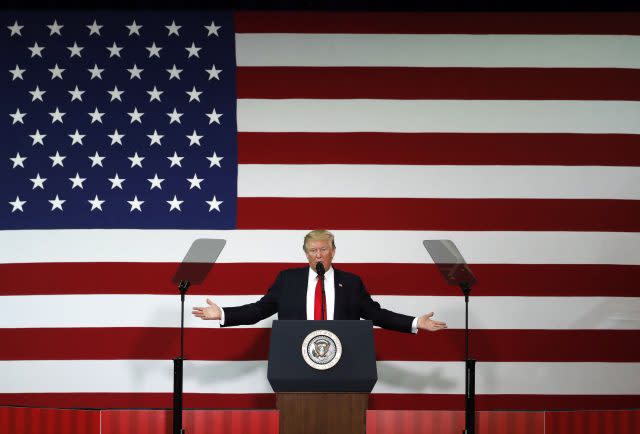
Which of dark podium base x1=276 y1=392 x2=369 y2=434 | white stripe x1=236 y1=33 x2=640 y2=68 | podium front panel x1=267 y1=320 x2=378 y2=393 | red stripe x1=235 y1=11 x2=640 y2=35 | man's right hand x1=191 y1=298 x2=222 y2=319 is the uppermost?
red stripe x1=235 y1=11 x2=640 y2=35

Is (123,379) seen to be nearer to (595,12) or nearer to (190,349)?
(190,349)

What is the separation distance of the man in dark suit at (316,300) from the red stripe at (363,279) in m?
0.51

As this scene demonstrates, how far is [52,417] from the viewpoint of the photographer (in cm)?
330

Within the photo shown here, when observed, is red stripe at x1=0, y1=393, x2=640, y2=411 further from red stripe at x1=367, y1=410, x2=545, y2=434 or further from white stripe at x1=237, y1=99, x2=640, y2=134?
white stripe at x1=237, y1=99, x2=640, y2=134

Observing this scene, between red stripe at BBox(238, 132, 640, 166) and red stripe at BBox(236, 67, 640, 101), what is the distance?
0.25 meters

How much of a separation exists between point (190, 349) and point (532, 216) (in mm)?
2243

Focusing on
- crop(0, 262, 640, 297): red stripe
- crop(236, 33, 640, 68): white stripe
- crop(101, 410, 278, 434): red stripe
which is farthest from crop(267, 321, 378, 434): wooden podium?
crop(236, 33, 640, 68): white stripe

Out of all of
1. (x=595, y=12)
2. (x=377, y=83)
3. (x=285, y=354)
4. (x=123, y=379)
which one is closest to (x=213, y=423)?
(x=285, y=354)

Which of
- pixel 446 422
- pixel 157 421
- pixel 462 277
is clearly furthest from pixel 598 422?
pixel 157 421

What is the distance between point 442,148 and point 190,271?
1.70 metres

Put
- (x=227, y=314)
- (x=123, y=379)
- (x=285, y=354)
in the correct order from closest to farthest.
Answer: (x=285, y=354)
(x=227, y=314)
(x=123, y=379)

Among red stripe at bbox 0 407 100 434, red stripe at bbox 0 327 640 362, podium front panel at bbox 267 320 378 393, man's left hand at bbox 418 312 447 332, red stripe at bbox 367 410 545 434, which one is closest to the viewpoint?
podium front panel at bbox 267 320 378 393

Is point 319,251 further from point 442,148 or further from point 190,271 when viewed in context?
point 442,148

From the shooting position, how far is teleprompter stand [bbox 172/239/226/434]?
3.09 metres
